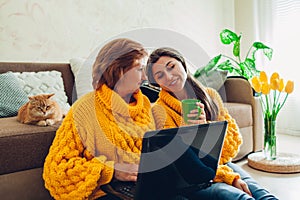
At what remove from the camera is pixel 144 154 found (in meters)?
0.68

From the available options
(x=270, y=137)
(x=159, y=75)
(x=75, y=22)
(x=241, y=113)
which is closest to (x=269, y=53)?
(x=241, y=113)

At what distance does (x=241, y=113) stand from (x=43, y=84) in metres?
1.37

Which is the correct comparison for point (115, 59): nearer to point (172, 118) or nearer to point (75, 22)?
point (172, 118)

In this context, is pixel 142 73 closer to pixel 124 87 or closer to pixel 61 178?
pixel 124 87

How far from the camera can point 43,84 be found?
1.79 metres

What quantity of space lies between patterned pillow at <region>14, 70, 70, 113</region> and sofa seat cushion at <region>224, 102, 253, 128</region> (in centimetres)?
112

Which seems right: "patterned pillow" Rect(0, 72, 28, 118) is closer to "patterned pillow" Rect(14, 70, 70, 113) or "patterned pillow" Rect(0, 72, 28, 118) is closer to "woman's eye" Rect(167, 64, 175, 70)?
"patterned pillow" Rect(14, 70, 70, 113)

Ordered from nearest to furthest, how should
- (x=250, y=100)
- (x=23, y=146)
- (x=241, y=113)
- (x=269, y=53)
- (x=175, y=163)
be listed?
(x=175, y=163) → (x=23, y=146) → (x=241, y=113) → (x=250, y=100) → (x=269, y=53)

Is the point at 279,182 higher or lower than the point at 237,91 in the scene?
lower

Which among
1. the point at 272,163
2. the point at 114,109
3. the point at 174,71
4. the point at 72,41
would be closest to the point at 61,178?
the point at 114,109

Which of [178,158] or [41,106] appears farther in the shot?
[41,106]

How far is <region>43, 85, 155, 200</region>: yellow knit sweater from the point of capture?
0.82 meters

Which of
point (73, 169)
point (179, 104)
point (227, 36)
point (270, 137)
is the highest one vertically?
point (227, 36)

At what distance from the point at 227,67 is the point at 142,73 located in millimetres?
1876
